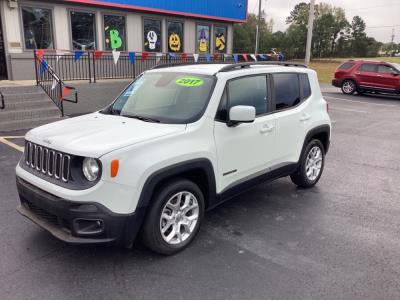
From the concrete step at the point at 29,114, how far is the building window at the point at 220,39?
35.3ft

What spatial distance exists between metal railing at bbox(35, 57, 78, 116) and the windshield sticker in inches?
245

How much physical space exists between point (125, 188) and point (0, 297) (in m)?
1.27

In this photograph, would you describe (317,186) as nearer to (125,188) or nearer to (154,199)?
(154,199)

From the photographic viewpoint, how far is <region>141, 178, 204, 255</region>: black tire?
3.33 m

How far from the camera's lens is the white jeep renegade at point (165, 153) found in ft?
10.1

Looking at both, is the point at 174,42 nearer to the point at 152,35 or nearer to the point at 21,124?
the point at 152,35

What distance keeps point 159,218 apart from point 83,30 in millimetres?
12045

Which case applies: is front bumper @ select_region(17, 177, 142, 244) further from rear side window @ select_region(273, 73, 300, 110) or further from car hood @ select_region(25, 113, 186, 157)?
rear side window @ select_region(273, 73, 300, 110)

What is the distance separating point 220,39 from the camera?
19.0m

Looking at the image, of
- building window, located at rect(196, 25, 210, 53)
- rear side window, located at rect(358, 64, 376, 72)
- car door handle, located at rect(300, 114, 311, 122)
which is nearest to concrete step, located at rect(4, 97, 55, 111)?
car door handle, located at rect(300, 114, 311, 122)

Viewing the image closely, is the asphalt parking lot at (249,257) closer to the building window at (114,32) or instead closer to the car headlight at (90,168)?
the car headlight at (90,168)

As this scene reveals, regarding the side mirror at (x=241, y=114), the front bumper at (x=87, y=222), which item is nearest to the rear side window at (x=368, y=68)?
the side mirror at (x=241, y=114)

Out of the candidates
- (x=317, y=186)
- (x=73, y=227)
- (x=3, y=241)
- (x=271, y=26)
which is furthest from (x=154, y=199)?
(x=271, y=26)

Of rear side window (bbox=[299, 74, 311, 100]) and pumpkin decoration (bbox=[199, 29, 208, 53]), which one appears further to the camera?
pumpkin decoration (bbox=[199, 29, 208, 53])
